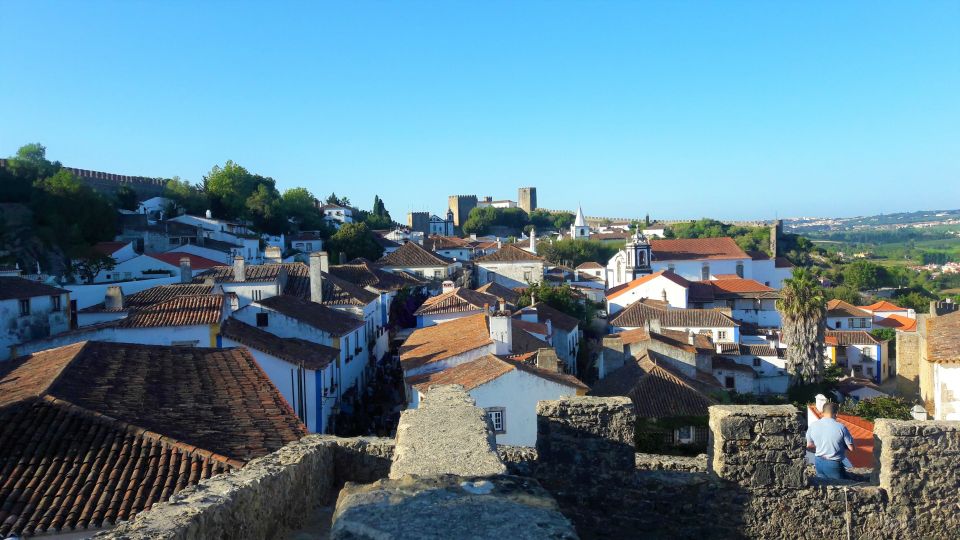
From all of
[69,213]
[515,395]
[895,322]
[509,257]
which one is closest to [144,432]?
[515,395]

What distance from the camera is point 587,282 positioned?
72.2 metres

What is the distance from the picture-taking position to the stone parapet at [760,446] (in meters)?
5.17

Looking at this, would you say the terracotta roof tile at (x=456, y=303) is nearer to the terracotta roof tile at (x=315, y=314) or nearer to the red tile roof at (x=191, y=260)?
the terracotta roof tile at (x=315, y=314)

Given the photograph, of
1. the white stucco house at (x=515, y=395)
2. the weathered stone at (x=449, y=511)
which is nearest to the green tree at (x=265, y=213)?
the white stucco house at (x=515, y=395)

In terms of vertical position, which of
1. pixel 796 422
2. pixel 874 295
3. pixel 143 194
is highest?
pixel 143 194

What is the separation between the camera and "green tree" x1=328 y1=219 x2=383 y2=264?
61.8 m

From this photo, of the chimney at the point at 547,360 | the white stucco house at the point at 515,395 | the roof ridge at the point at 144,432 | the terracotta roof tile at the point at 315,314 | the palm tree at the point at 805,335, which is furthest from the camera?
the palm tree at the point at 805,335

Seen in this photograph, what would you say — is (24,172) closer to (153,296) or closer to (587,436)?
(153,296)

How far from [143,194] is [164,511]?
6959 centimetres

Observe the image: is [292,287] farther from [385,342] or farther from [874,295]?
[874,295]

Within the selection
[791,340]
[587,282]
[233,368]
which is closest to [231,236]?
[587,282]

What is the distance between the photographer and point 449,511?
144 inches

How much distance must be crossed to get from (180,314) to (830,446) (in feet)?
57.2

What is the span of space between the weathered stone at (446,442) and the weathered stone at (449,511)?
411mm
